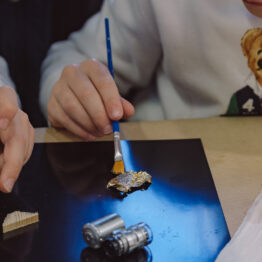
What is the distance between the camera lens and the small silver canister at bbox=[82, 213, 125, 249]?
40cm

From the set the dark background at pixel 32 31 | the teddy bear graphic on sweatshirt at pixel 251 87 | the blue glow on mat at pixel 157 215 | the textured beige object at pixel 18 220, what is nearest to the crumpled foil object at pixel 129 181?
the blue glow on mat at pixel 157 215

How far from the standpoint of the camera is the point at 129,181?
0.54 m

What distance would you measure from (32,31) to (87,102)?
656 mm

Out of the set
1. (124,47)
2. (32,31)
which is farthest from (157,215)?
(32,31)

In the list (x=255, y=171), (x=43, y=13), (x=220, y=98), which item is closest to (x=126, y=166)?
(x=255, y=171)

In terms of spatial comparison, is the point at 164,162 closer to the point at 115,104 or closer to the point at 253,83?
the point at 115,104

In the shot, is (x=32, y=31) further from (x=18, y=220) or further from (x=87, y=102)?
(x=18, y=220)

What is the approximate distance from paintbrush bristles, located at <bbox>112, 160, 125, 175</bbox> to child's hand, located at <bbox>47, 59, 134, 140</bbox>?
3.0 inches

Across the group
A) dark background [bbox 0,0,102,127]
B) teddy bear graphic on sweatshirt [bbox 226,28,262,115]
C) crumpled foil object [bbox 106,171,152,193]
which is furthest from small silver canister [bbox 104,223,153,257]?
dark background [bbox 0,0,102,127]

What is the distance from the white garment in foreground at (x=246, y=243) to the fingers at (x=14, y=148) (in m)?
0.27

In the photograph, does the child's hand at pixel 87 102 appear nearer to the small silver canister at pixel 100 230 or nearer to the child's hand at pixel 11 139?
the child's hand at pixel 11 139

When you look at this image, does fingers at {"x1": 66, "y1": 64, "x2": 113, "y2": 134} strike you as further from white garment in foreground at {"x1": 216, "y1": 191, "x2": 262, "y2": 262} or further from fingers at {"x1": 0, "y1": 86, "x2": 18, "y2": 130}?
white garment in foreground at {"x1": 216, "y1": 191, "x2": 262, "y2": 262}

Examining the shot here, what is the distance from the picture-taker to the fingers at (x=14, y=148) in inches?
19.5

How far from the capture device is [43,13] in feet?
3.98
